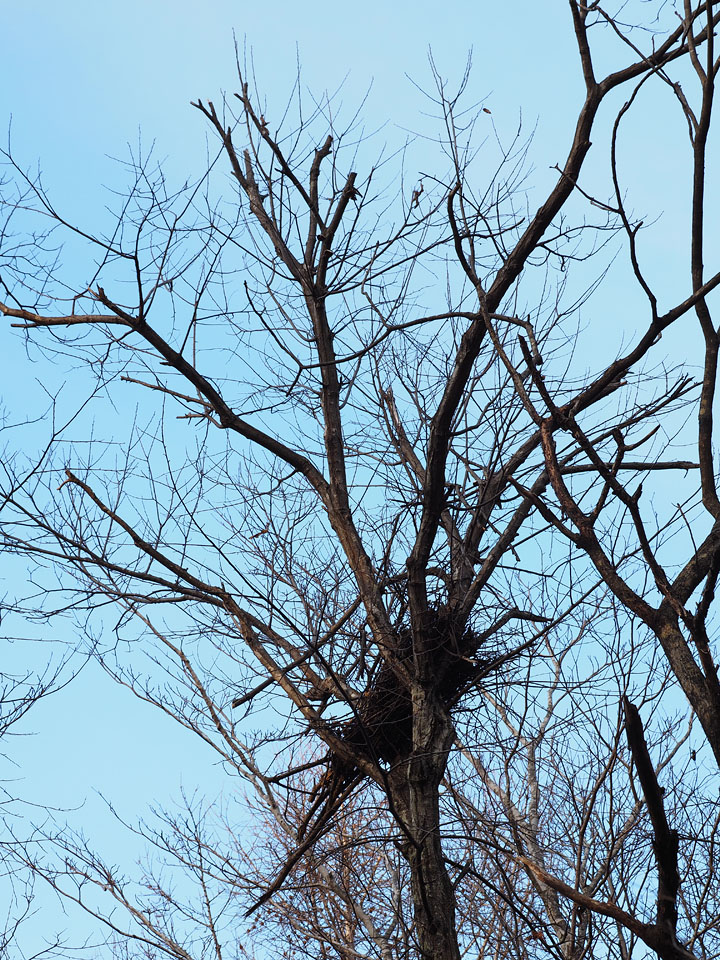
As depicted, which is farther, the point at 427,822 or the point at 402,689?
the point at 402,689

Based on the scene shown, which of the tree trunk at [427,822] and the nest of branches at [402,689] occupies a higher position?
the nest of branches at [402,689]

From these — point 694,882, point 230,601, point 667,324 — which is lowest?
point 694,882

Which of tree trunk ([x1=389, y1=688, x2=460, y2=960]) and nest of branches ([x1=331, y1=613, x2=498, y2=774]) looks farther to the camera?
nest of branches ([x1=331, y1=613, x2=498, y2=774])

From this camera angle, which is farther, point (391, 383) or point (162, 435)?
point (391, 383)

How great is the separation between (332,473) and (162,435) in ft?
3.01

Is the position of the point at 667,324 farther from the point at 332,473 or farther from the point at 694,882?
the point at 694,882

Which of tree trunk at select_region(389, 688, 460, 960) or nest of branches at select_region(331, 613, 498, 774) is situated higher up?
nest of branches at select_region(331, 613, 498, 774)

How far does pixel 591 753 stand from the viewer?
4898 mm

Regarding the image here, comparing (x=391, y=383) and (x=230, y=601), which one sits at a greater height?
(x=391, y=383)

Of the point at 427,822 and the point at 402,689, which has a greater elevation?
the point at 402,689

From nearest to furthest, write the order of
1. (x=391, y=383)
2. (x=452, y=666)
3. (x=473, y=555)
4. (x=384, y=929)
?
(x=452, y=666), (x=473, y=555), (x=391, y=383), (x=384, y=929)

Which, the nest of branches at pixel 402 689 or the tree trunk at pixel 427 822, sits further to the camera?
the nest of branches at pixel 402 689

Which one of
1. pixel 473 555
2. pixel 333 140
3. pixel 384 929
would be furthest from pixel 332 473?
pixel 384 929

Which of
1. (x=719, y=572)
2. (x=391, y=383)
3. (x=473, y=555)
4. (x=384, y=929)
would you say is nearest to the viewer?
(x=719, y=572)
